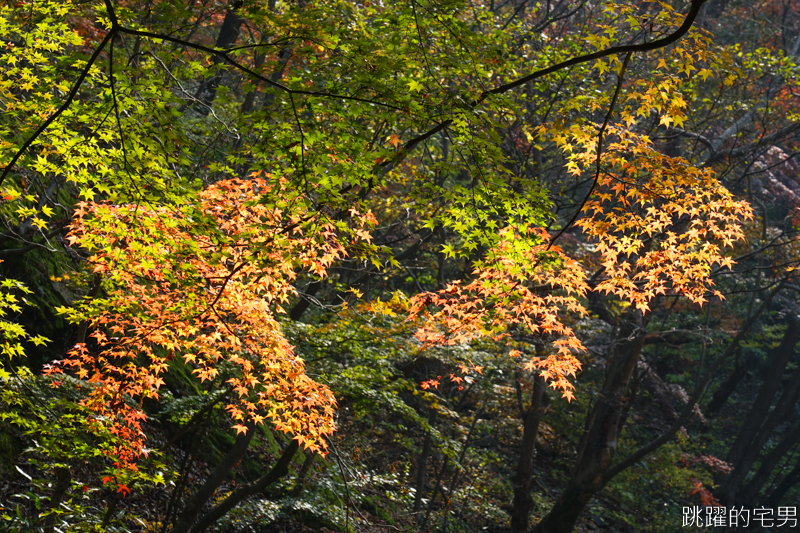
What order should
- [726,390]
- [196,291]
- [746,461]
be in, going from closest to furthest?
[196,291], [746,461], [726,390]

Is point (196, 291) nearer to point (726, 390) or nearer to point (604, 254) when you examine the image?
point (604, 254)

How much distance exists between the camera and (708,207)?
216 inches

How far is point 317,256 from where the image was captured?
4598 mm

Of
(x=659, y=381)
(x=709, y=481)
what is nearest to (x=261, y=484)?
(x=709, y=481)

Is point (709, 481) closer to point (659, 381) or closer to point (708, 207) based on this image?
point (659, 381)

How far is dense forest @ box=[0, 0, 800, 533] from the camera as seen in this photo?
11.2 ft

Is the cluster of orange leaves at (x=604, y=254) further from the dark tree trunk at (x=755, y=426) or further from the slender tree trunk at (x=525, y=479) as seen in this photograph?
the dark tree trunk at (x=755, y=426)

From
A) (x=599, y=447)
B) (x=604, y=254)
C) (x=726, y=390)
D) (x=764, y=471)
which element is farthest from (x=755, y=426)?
(x=604, y=254)

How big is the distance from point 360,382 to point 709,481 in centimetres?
1006

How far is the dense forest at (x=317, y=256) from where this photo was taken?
3.43m

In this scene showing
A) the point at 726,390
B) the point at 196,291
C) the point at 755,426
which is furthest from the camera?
the point at 726,390

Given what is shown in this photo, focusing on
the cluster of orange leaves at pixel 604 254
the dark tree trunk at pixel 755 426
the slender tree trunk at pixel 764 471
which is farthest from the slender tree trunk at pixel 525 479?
the slender tree trunk at pixel 764 471

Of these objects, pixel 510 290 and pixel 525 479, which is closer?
pixel 510 290

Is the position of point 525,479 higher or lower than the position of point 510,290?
higher
